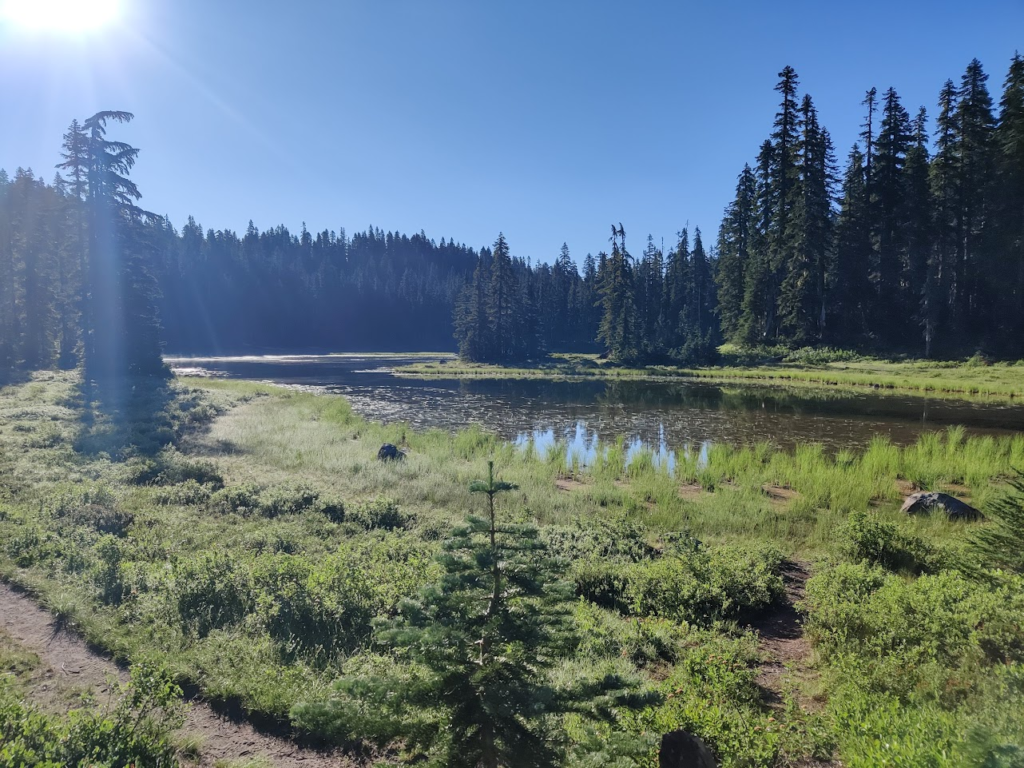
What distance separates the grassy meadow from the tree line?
36934 mm

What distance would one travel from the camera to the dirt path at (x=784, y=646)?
20.4 ft

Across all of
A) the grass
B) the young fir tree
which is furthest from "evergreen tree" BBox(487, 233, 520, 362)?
the young fir tree

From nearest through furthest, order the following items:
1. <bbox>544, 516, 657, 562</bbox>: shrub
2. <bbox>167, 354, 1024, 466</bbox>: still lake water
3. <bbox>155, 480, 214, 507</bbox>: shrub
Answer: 1. <bbox>544, 516, 657, 562</bbox>: shrub
2. <bbox>155, 480, 214, 507</bbox>: shrub
3. <bbox>167, 354, 1024, 466</bbox>: still lake water

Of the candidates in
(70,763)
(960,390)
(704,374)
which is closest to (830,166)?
(704,374)

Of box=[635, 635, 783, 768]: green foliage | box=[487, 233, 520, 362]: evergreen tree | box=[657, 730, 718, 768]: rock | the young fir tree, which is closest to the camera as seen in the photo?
the young fir tree

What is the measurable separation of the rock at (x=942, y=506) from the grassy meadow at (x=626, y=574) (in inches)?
15.4

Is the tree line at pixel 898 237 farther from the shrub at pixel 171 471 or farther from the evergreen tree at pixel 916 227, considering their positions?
the shrub at pixel 171 471

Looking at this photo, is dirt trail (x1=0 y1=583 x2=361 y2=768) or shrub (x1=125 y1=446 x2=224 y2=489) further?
shrub (x1=125 y1=446 x2=224 y2=489)

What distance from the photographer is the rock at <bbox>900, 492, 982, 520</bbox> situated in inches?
466

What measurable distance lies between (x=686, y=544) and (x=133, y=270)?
4450 cm

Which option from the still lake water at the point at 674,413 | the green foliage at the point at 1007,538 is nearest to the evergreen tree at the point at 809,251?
the still lake water at the point at 674,413

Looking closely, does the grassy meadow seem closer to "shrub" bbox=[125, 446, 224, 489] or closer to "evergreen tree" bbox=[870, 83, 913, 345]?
"shrub" bbox=[125, 446, 224, 489]

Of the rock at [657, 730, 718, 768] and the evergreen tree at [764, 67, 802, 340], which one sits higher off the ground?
the evergreen tree at [764, 67, 802, 340]

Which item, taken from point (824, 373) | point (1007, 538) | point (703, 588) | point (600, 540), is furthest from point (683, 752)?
point (824, 373)
